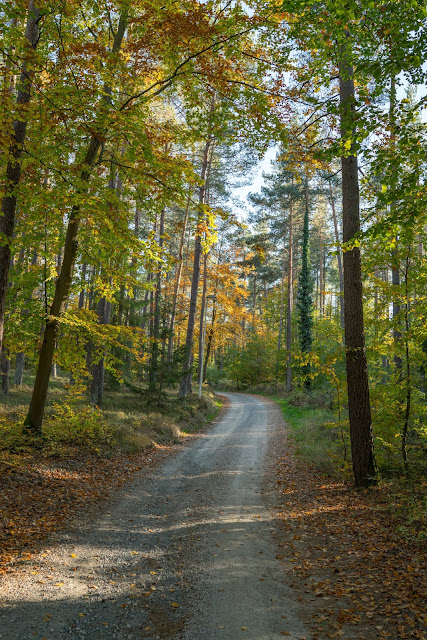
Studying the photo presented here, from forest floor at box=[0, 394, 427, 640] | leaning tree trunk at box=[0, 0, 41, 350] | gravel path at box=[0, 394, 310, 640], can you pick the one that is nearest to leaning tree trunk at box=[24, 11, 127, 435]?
forest floor at box=[0, 394, 427, 640]

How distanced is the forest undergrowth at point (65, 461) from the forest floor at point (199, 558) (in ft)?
0.13

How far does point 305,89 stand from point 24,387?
1646cm

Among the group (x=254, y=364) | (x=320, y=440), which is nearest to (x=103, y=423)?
(x=320, y=440)

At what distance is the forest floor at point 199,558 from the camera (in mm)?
3861

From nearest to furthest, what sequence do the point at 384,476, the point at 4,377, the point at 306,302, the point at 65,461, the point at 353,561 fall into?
the point at 353,561 → the point at 384,476 → the point at 65,461 → the point at 4,377 → the point at 306,302

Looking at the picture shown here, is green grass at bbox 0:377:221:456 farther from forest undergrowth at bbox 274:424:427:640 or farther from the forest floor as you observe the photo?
forest undergrowth at bbox 274:424:427:640

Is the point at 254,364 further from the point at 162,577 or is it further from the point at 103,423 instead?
the point at 162,577

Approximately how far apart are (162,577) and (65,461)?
15.6ft

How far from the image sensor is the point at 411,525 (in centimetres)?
586

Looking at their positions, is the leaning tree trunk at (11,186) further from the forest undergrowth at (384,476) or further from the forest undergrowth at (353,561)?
the forest undergrowth at (384,476)

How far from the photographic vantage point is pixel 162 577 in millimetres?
4840

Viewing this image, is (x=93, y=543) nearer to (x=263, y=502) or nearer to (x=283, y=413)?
(x=263, y=502)

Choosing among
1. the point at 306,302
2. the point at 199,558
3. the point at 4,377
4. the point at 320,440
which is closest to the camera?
the point at 199,558

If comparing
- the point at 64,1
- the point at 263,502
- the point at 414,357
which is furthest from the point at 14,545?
the point at 64,1
